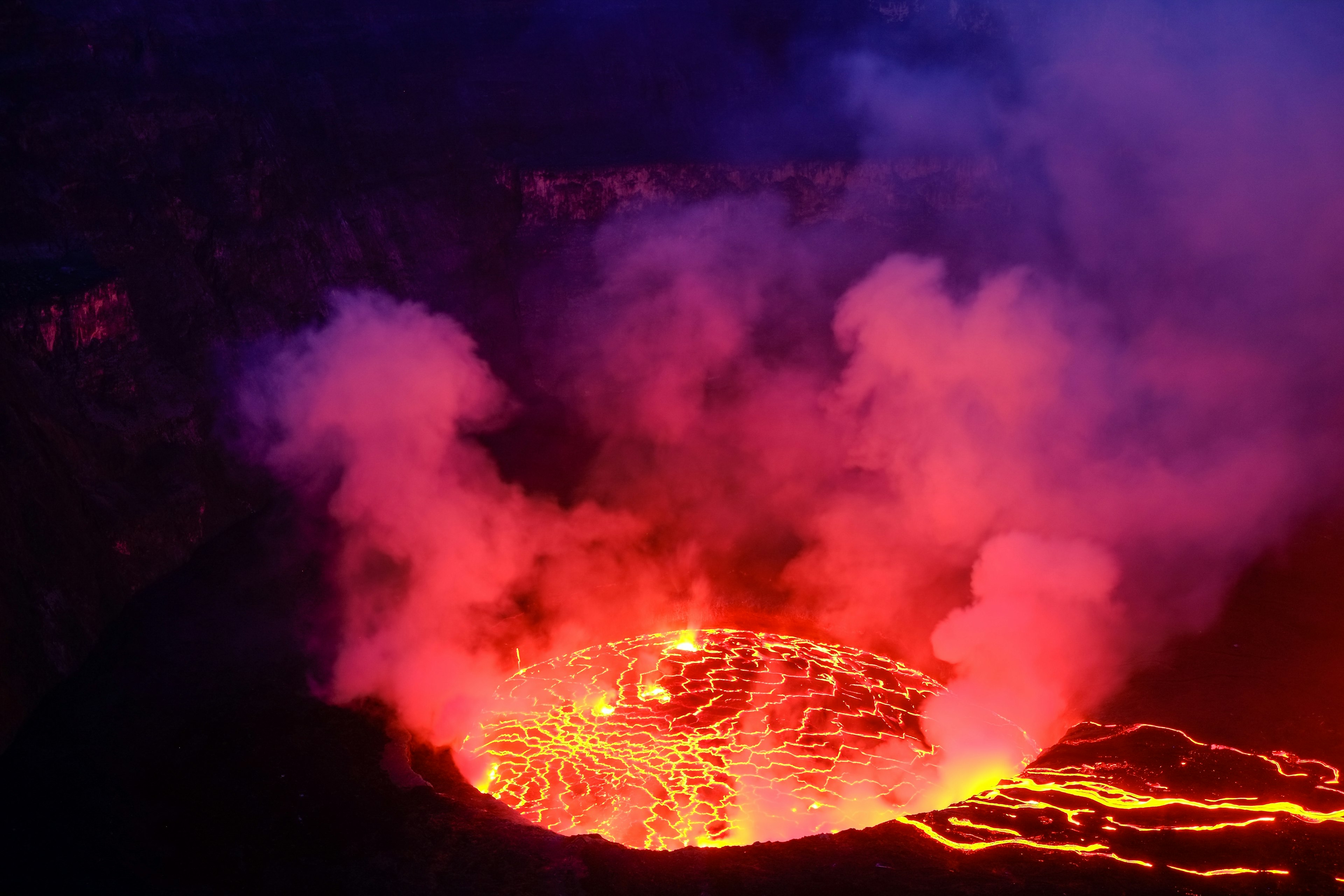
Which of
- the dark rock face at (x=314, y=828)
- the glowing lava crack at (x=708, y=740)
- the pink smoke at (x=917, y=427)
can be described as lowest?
the dark rock face at (x=314, y=828)

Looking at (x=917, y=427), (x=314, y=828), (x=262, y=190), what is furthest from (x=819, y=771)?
(x=262, y=190)

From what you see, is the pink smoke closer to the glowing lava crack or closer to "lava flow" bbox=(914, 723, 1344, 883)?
the glowing lava crack

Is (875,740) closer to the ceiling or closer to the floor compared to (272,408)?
closer to the floor

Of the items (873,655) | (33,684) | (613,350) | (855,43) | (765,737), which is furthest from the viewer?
(855,43)

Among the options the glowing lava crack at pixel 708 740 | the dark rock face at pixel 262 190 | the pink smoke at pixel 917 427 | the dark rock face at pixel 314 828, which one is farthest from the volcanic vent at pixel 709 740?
the dark rock face at pixel 262 190

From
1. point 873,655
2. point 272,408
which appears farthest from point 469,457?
point 873,655

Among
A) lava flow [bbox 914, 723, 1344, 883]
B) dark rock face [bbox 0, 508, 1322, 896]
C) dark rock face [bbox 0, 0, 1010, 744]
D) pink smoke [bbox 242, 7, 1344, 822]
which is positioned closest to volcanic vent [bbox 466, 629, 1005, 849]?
pink smoke [bbox 242, 7, 1344, 822]

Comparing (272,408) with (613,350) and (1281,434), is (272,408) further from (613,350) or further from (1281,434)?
(1281,434)

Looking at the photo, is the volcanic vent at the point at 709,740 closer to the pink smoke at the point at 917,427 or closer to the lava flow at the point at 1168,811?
the pink smoke at the point at 917,427
